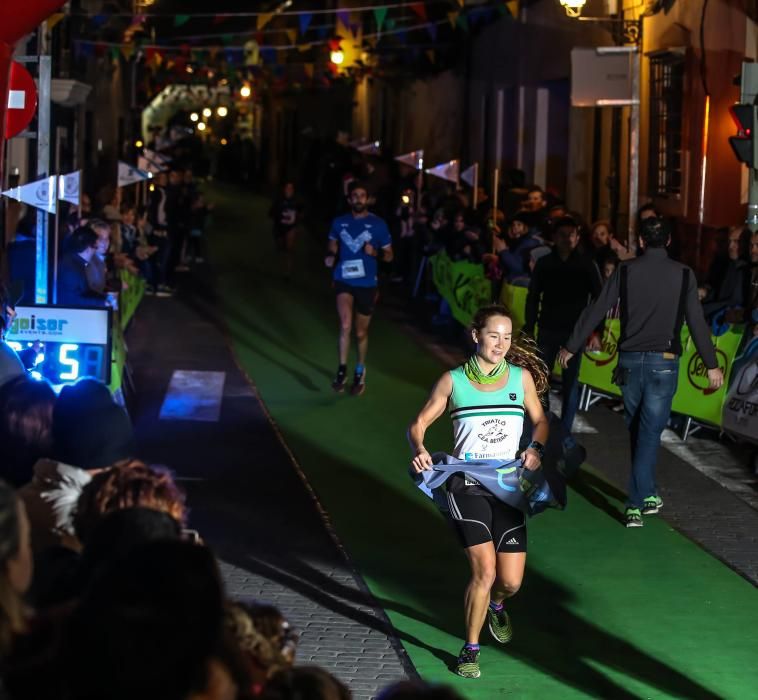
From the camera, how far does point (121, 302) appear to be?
15.9 metres

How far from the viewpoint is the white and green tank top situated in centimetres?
707

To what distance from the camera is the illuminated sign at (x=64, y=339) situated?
11367mm

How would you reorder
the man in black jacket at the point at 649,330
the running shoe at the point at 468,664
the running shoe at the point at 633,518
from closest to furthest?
the running shoe at the point at 468,664 → the man in black jacket at the point at 649,330 → the running shoe at the point at 633,518

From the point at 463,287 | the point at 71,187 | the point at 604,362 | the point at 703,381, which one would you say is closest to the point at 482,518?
the point at 703,381

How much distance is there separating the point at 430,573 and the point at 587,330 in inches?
78.6

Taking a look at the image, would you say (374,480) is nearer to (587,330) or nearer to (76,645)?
(587,330)

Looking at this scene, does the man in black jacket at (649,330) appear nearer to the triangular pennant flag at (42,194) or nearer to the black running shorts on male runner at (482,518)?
the black running shorts on male runner at (482,518)

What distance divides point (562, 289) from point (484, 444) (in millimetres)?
4996

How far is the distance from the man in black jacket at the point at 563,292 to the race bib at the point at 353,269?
2.72 metres

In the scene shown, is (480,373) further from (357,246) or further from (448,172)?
(448,172)

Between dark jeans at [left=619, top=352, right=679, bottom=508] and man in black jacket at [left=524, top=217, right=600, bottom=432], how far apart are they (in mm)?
2041

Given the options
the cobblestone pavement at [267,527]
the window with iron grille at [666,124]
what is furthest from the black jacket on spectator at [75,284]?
the window with iron grille at [666,124]

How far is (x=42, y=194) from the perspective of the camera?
491 inches

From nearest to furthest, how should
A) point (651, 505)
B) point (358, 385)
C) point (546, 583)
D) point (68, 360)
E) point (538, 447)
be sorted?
point (538, 447) < point (546, 583) < point (651, 505) < point (68, 360) < point (358, 385)
